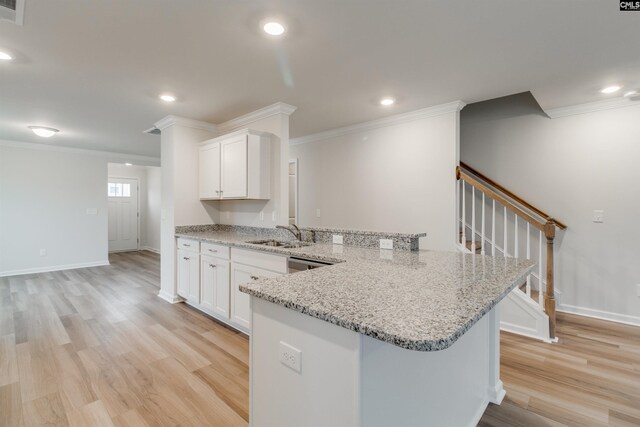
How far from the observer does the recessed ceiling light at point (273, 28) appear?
188 cm

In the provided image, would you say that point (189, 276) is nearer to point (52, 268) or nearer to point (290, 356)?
point (290, 356)

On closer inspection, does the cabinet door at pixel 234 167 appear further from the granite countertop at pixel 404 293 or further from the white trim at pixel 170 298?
the granite countertop at pixel 404 293

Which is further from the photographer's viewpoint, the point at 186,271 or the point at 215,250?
the point at 186,271

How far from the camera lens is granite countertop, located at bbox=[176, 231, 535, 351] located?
843 mm

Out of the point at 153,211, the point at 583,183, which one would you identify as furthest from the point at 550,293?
the point at 153,211

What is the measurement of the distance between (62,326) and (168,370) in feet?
5.61

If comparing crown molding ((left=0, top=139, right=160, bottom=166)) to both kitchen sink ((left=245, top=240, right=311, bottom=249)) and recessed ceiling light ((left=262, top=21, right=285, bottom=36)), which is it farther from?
recessed ceiling light ((left=262, top=21, right=285, bottom=36))

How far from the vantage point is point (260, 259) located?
2.75 m

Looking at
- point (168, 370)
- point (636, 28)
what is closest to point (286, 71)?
point (636, 28)

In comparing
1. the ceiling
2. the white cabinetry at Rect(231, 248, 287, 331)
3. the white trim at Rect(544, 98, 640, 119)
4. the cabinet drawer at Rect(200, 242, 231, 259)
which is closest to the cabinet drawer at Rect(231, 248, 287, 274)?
the white cabinetry at Rect(231, 248, 287, 331)

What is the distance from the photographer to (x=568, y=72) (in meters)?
2.52

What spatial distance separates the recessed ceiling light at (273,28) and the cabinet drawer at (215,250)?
1991 millimetres

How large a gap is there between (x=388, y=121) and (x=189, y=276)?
10.1 ft

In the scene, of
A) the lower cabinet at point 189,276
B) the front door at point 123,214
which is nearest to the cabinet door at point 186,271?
the lower cabinet at point 189,276
